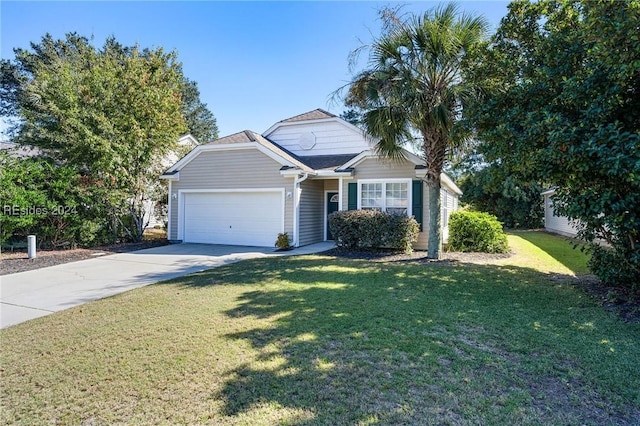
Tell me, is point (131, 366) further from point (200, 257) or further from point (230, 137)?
point (230, 137)

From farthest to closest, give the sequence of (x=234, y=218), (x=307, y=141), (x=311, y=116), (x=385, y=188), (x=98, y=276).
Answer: (x=311, y=116)
(x=307, y=141)
(x=234, y=218)
(x=385, y=188)
(x=98, y=276)

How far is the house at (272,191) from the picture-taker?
40.9ft

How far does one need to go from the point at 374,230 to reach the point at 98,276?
785cm

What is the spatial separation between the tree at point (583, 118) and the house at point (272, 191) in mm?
4640

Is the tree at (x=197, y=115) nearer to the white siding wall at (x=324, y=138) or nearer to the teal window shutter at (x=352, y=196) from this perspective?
the white siding wall at (x=324, y=138)

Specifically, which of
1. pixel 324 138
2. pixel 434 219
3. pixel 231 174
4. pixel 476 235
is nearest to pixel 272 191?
pixel 231 174

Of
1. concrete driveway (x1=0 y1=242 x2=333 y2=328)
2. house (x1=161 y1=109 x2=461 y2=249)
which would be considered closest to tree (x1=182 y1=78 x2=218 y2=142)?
house (x1=161 y1=109 x2=461 y2=249)

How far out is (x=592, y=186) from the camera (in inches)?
226

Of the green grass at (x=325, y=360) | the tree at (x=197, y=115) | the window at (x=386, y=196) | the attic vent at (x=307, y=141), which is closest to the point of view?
the green grass at (x=325, y=360)

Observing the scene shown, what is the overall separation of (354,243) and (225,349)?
8.16 meters

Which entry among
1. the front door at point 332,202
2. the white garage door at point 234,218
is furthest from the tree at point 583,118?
the white garage door at point 234,218

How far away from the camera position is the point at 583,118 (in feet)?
18.6

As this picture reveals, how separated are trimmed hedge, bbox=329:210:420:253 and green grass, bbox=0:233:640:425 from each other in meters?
4.78

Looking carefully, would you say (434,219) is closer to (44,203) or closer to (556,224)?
(44,203)
